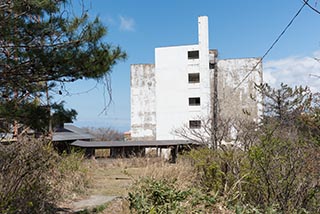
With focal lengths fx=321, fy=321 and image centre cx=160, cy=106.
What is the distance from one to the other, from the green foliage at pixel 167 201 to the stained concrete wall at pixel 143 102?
1052 inches

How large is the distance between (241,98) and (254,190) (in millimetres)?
26758

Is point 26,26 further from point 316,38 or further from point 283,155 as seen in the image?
point 283,155

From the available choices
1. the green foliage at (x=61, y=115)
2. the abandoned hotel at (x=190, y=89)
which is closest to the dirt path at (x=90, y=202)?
the green foliage at (x=61, y=115)

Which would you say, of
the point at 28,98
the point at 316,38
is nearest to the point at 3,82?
the point at 28,98

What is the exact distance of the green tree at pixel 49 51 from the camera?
4.84 meters

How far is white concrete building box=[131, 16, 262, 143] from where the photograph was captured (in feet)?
101

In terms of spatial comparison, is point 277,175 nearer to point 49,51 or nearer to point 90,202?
point 49,51

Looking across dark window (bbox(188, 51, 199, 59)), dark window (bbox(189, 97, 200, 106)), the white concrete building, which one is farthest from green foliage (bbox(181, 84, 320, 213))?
dark window (bbox(188, 51, 199, 59))

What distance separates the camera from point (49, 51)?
4867 mm

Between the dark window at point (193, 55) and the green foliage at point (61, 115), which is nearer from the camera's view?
the green foliage at point (61, 115)

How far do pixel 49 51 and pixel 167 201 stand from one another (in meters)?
3.04

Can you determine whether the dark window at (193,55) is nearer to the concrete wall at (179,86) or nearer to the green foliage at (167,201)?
the concrete wall at (179,86)

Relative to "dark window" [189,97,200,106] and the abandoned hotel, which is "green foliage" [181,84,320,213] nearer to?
the abandoned hotel

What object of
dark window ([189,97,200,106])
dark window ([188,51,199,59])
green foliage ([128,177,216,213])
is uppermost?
dark window ([188,51,199,59])
